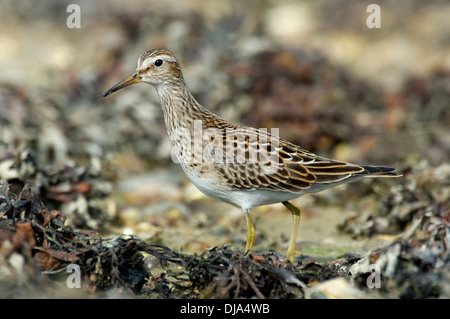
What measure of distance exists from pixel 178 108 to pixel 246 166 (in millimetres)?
1070

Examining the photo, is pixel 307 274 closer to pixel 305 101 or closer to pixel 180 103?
pixel 180 103

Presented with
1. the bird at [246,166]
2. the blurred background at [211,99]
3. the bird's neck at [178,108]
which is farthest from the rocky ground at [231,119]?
the bird's neck at [178,108]

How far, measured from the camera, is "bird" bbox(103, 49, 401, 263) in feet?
21.0

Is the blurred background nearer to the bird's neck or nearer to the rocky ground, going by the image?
the rocky ground

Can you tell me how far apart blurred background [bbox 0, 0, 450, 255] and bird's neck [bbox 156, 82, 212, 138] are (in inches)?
61.9

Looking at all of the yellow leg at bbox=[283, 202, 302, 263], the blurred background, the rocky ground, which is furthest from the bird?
the blurred background

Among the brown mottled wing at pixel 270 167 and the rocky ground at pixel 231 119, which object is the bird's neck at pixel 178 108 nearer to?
the brown mottled wing at pixel 270 167

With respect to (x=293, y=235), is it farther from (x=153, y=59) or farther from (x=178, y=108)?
(x=153, y=59)

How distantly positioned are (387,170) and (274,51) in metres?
5.55

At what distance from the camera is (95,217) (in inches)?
324

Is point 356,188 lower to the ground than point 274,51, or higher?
lower

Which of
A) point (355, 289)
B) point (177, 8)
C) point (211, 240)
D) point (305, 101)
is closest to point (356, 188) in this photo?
point (305, 101)

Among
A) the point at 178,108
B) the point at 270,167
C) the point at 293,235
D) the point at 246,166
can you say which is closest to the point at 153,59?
the point at 178,108
